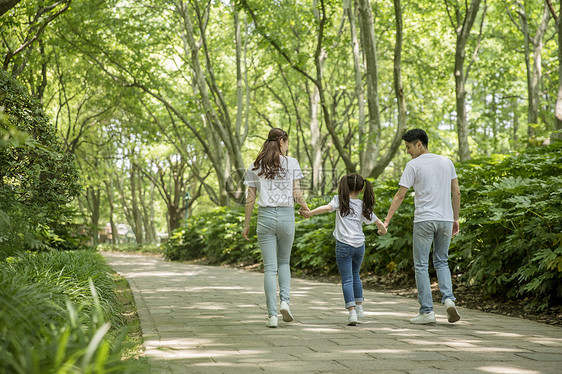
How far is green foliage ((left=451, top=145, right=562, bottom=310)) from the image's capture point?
6.39m

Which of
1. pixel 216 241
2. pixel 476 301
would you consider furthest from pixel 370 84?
pixel 216 241

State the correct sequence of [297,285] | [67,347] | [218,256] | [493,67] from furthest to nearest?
[493,67] < [218,256] < [297,285] < [67,347]

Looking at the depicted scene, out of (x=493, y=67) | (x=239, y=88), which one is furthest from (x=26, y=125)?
(x=493, y=67)

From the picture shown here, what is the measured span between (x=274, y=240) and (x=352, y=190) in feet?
3.36

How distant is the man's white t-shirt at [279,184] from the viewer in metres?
5.96

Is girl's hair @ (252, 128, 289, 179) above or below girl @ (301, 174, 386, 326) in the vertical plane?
above

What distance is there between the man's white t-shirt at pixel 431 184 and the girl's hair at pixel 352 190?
1.28ft

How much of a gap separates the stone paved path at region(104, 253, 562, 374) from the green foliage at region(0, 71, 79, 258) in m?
1.54

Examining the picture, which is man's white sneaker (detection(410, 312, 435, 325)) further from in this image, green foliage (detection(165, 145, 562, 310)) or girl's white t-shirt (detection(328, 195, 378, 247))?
green foliage (detection(165, 145, 562, 310))

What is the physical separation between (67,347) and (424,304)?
4.17 m

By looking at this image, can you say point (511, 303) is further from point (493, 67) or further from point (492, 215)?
point (493, 67)

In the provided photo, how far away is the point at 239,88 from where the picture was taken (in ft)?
65.6

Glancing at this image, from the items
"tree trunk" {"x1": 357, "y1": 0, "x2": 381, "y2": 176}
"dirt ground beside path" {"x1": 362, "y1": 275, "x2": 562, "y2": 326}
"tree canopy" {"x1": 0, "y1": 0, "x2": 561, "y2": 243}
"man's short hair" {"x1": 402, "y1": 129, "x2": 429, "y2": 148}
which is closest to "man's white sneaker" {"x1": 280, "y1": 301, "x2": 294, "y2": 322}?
"man's short hair" {"x1": 402, "y1": 129, "x2": 429, "y2": 148}

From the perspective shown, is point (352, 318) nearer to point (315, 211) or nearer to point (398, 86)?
A: point (315, 211)
